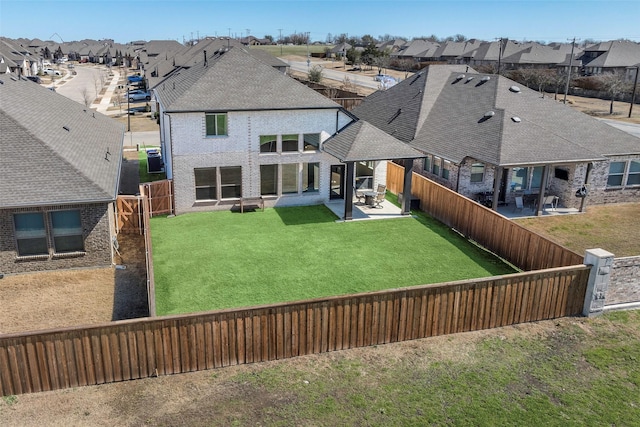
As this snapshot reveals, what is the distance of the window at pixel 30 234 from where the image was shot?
17703 millimetres

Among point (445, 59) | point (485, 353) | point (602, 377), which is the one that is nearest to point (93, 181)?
point (485, 353)

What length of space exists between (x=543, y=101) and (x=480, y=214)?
1308 cm

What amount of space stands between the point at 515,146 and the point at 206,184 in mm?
15057

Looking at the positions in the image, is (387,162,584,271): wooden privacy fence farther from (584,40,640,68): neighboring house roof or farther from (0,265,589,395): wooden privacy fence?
(584,40,640,68): neighboring house roof

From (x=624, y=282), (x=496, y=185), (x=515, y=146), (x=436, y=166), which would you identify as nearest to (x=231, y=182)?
(x=436, y=166)

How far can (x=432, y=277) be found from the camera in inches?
720

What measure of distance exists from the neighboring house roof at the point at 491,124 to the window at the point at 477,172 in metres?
0.89

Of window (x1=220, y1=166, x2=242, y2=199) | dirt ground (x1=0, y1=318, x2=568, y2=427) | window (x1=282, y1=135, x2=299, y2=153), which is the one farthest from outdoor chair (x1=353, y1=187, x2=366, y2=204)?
dirt ground (x1=0, y1=318, x2=568, y2=427)

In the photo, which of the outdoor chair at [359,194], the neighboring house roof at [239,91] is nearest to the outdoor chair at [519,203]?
the outdoor chair at [359,194]

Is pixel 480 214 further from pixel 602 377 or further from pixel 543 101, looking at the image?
pixel 543 101

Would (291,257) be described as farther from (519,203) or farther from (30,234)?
(519,203)

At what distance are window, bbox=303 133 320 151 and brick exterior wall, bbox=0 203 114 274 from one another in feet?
36.1

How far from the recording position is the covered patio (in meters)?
24.1

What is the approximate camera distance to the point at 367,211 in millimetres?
26156
